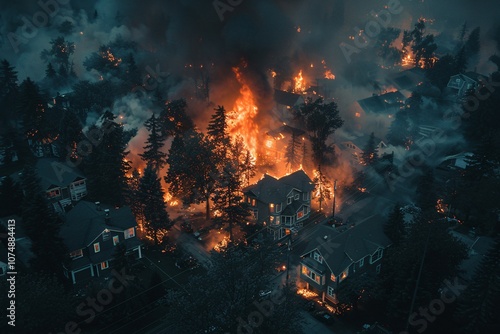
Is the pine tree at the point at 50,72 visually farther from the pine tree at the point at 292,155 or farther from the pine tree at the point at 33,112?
the pine tree at the point at 292,155

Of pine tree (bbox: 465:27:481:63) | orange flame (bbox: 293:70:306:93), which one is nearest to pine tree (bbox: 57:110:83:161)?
orange flame (bbox: 293:70:306:93)

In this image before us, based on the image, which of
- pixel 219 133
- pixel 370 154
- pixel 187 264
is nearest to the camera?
pixel 187 264

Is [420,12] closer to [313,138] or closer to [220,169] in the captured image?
[313,138]

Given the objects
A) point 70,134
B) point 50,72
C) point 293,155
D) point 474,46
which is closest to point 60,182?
point 70,134

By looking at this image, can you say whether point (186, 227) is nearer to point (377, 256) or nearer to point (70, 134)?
point (70, 134)

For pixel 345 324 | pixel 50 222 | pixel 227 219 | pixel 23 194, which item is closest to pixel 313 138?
pixel 227 219

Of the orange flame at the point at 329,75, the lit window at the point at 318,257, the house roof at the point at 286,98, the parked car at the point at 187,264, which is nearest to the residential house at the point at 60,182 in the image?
the parked car at the point at 187,264
